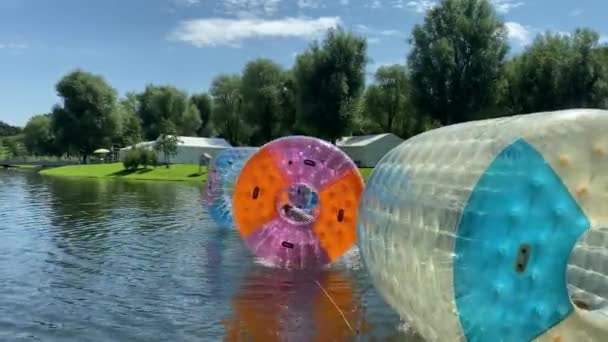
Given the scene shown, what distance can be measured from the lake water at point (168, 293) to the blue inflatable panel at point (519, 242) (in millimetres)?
3051

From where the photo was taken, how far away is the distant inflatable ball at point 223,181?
15445mm

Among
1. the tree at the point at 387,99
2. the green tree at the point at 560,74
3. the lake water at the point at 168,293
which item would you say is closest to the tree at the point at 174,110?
the tree at the point at 387,99

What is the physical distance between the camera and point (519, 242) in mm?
4203

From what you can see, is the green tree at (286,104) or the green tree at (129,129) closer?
the green tree at (286,104)

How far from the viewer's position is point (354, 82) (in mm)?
57469

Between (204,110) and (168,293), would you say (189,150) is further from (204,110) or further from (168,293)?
(168,293)

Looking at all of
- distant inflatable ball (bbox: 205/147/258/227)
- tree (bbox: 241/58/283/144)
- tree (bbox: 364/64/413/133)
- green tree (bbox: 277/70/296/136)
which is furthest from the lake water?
tree (bbox: 364/64/413/133)

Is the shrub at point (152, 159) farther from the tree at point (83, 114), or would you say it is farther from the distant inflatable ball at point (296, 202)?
the distant inflatable ball at point (296, 202)

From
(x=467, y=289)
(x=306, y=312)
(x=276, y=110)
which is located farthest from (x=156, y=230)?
(x=276, y=110)

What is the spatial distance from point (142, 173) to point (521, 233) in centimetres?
5150

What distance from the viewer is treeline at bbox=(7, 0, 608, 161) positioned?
154 ft

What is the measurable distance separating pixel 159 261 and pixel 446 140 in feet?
27.0

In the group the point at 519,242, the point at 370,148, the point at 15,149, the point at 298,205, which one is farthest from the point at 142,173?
the point at 15,149

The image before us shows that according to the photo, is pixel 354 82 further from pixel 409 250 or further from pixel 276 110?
pixel 409 250
